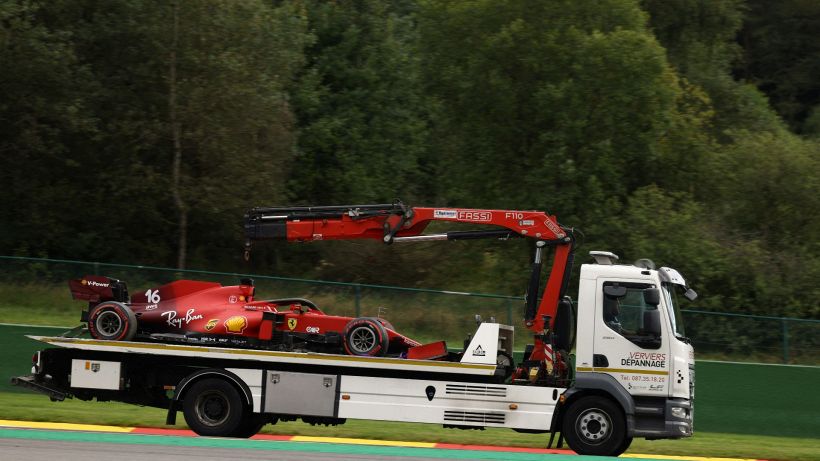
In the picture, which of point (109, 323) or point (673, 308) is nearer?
point (673, 308)

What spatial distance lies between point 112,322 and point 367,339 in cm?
324

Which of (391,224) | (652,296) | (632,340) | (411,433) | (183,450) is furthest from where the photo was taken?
(411,433)

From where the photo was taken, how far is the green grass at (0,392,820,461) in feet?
53.6

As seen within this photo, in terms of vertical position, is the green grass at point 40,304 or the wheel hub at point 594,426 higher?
the green grass at point 40,304

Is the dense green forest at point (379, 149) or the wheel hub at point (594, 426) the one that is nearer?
the wheel hub at point (594, 426)

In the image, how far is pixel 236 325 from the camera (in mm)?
14703

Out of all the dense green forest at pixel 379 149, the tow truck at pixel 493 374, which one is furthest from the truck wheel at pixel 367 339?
the dense green forest at pixel 379 149

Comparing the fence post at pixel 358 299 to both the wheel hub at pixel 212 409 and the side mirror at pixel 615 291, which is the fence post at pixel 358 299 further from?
the side mirror at pixel 615 291

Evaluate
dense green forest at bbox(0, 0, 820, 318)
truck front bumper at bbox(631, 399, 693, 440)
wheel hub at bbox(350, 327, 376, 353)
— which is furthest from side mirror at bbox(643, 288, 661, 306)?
dense green forest at bbox(0, 0, 820, 318)

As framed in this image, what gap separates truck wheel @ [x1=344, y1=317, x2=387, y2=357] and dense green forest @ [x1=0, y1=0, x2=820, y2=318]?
14997 mm

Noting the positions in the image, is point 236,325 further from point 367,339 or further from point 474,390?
point 474,390

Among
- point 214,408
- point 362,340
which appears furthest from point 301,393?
point 214,408

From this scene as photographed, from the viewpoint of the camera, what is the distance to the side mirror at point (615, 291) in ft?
46.5

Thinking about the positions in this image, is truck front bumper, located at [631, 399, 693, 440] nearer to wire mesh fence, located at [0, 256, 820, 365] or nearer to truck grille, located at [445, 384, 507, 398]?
truck grille, located at [445, 384, 507, 398]
